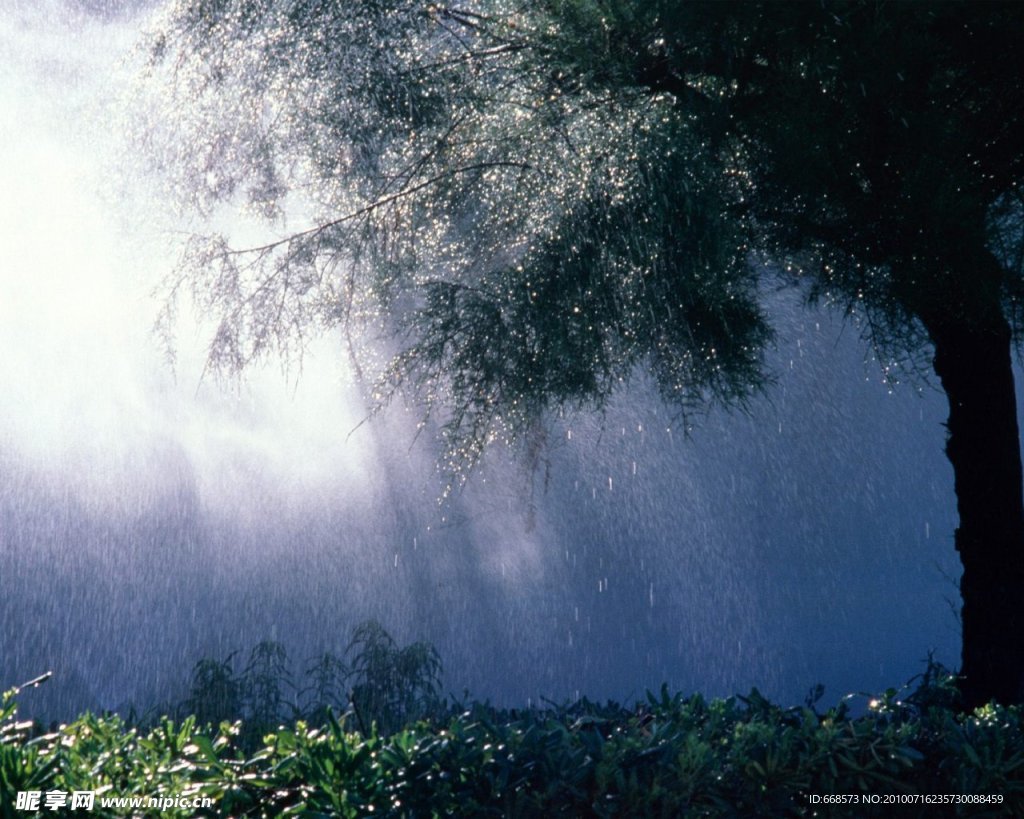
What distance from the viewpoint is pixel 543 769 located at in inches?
81.6

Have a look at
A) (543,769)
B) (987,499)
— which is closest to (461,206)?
Answer: (987,499)

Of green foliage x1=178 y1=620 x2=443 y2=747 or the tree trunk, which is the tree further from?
green foliage x1=178 y1=620 x2=443 y2=747

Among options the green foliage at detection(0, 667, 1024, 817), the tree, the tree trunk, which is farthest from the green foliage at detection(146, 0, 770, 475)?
the green foliage at detection(0, 667, 1024, 817)

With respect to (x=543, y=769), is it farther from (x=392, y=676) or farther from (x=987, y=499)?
(x=392, y=676)

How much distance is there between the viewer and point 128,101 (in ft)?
14.5

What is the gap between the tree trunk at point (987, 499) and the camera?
3.77m

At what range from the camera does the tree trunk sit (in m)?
3.77

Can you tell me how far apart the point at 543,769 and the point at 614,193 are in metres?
2.25

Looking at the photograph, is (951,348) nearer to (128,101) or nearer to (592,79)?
(592,79)

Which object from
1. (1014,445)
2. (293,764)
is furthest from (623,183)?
(293,764)

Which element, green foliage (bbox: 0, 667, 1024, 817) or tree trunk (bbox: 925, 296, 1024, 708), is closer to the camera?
green foliage (bbox: 0, 667, 1024, 817)

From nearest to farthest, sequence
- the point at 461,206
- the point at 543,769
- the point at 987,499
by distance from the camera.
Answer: the point at 543,769
the point at 987,499
the point at 461,206

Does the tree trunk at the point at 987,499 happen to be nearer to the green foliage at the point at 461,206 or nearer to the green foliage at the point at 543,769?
the green foliage at the point at 461,206

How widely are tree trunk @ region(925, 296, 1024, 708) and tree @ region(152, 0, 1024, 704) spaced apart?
0.03 ft
